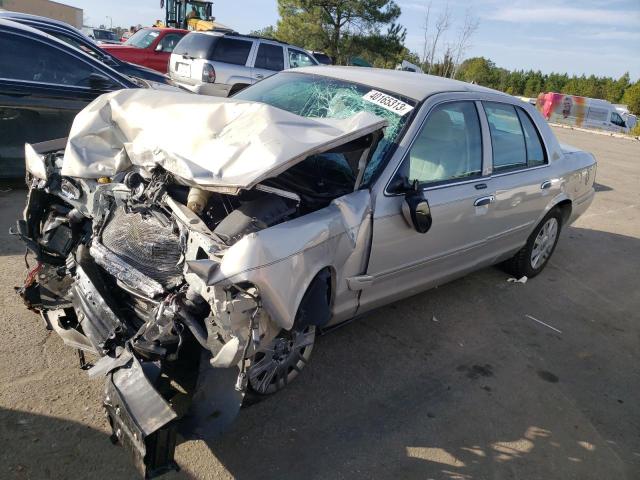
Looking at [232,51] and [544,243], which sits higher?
[232,51]

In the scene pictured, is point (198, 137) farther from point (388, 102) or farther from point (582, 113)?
point (582, 113)

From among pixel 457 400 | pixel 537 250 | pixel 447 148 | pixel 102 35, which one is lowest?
pixel 457 400

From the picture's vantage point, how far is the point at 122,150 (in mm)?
2865

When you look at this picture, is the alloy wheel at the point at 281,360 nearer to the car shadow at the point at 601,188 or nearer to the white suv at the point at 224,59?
the white suv at the point at 224,59

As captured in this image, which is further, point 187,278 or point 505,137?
point 505,137

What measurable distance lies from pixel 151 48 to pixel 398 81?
11373 mm

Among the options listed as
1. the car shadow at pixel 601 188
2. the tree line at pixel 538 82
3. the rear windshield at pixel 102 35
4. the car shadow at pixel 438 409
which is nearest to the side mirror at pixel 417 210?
the car shadow at pixel 438 409

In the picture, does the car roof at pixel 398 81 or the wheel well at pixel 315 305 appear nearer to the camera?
the wheel well at pixel 315 305

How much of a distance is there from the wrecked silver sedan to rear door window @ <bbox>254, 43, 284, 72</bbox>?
25.9ft

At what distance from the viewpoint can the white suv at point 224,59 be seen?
10.8 m

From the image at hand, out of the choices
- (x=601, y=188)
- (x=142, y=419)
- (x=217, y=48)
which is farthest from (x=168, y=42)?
(x=142, y=419)

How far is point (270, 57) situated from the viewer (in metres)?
11.5

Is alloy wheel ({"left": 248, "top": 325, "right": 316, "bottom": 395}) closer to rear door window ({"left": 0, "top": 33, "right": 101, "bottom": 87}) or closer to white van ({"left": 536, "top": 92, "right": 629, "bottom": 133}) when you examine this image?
A: rear door window ({"left": 0, "top": 33, "right": 101, "bottom": 87})

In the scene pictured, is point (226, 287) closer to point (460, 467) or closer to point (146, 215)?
point (146, 215)
